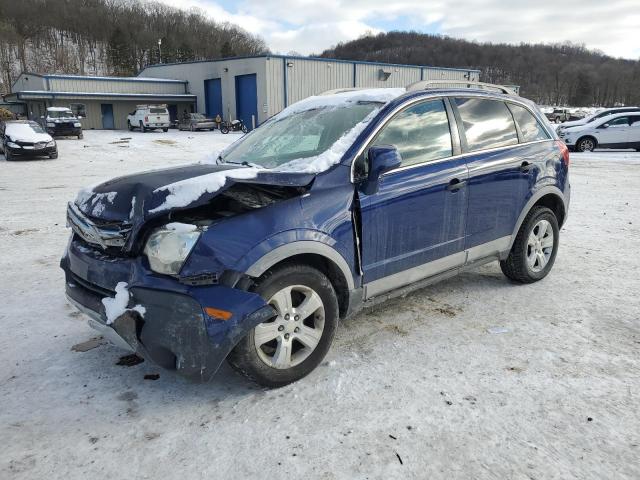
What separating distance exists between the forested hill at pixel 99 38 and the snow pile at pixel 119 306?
99438 millimetres

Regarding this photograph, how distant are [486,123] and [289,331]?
101 inches

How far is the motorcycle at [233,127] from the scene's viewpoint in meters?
34.1

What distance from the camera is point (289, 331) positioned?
2.84 meters

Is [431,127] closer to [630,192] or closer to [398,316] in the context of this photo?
[398,316]

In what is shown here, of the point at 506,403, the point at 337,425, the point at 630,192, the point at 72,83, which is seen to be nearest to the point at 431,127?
the point at 506,403

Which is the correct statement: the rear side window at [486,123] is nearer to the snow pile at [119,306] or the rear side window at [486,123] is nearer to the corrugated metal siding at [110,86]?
the snow pile at [119,306]

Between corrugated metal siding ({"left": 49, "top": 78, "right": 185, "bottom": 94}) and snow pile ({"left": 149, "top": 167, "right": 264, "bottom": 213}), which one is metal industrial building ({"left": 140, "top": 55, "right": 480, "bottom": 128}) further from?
snow pile ({"left": 149, "top": 167, "right": 264, "bottom": 213})

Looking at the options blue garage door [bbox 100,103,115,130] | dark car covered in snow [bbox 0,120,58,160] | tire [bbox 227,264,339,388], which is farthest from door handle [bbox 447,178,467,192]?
blue garage door [bbox 100,103,115,130]

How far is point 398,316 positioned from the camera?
12.9 ft

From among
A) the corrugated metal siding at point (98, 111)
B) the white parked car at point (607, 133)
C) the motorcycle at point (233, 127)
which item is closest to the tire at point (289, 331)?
the white parked car at point (607, 133)

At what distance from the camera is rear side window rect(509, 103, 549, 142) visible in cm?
441

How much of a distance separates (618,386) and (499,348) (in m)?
0.74

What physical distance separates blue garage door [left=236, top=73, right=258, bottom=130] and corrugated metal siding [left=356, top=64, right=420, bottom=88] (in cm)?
792

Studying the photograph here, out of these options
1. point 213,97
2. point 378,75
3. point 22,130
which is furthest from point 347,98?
point 213,97
